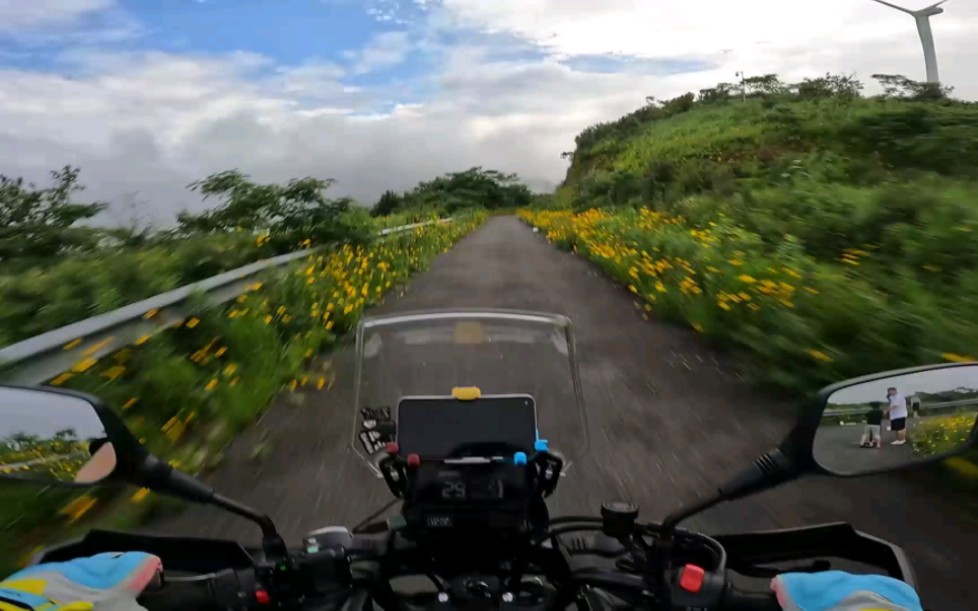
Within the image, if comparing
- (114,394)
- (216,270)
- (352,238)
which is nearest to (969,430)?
(114,394)

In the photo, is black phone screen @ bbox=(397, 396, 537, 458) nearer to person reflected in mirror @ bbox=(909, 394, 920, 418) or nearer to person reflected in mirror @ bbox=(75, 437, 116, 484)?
person reflected in mirror @ bbox=(75, 437, 116, 484)

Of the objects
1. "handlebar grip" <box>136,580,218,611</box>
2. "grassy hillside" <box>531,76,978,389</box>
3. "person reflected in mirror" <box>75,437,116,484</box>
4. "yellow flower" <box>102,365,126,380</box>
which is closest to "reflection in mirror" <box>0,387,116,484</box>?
"person reflected in mirror" <box>75,437,116,484</box>

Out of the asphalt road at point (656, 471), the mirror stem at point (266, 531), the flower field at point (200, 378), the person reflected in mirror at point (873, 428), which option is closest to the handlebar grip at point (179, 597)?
the mirror stem at point (266, 531)

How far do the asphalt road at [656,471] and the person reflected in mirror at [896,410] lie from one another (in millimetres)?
1492

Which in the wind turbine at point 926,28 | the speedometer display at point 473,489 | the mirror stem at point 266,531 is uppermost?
the wind turbine at point 926,28

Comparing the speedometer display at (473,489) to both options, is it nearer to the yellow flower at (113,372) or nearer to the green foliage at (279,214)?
the yellow flower at (113,372)

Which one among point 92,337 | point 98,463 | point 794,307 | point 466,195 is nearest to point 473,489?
point 98,463

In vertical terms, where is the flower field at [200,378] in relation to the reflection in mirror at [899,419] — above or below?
below

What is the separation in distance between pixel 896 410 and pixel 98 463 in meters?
1.77

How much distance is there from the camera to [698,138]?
3912 centimetres

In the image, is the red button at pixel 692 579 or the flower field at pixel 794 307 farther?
the flower field at pixel 794 307

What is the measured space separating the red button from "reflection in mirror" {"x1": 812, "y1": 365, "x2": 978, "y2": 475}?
0.37 m

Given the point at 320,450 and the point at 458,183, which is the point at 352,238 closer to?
the point at 320,450

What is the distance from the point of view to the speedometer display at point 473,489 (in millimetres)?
2105
